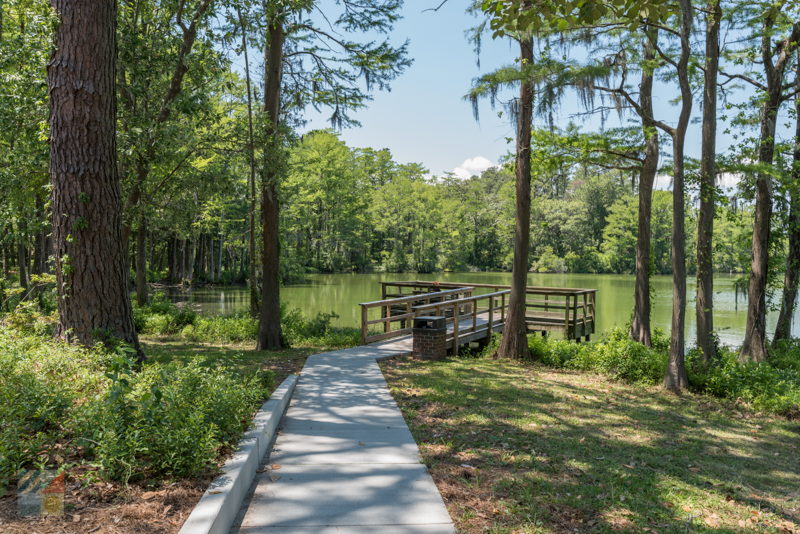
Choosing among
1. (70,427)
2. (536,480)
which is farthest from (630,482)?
(70,427)

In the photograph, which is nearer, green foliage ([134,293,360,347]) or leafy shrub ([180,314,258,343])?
green foliage ([134,293,360,347])

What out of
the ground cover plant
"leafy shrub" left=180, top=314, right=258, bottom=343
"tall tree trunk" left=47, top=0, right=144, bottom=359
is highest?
"tall tree trunk" left=47, top=0, right=144, bottom=359

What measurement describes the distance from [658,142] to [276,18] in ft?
27.8

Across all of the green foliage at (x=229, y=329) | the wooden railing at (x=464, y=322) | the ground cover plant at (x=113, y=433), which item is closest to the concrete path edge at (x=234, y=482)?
the ground cover plant at (x=113, y=433)

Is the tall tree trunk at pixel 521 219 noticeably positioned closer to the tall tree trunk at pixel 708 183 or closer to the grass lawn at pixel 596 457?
the grass lawn at pixel 596 457

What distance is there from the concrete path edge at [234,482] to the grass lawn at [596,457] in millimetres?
1297

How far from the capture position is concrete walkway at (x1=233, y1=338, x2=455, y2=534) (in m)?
3.17

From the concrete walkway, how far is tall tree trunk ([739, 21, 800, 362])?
9.07 m

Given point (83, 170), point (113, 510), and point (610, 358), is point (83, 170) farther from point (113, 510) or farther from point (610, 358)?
point (610, 358)

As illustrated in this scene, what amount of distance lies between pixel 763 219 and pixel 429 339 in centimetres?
757

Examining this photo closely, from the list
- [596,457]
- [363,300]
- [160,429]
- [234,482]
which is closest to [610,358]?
[596,457]

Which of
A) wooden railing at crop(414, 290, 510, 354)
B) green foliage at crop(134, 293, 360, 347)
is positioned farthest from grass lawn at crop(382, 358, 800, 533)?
green foliage at crop(134, 293, 360, 347)

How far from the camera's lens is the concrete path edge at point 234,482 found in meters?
2.75

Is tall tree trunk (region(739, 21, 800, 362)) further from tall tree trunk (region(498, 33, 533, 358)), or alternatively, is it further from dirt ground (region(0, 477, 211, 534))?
dirt ground (region(0, 477, 211, 534))
